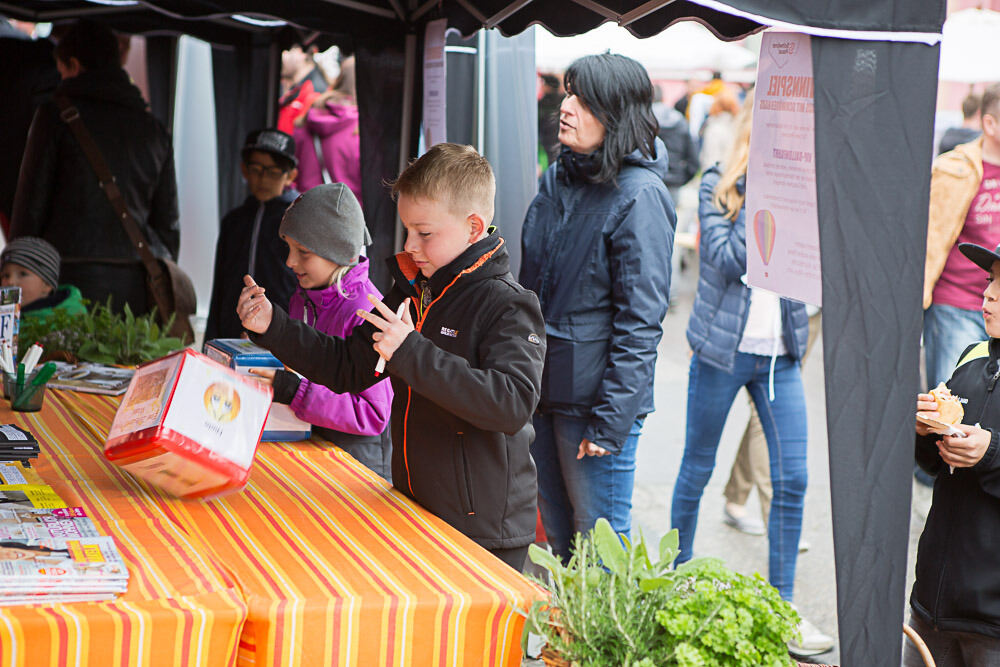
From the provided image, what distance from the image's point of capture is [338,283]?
9.33 feet

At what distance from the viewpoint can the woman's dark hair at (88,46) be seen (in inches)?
179

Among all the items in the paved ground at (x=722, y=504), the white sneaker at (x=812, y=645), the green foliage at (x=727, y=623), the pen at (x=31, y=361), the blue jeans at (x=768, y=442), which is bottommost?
the paved ground at (x=722, y=504)

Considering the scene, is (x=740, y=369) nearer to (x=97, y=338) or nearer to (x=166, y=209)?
(x=97, y=338)

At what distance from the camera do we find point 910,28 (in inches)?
73.5

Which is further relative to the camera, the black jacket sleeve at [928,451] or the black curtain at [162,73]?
the black curtain at [162,73]

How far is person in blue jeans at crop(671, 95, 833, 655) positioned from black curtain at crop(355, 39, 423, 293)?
1294 mm

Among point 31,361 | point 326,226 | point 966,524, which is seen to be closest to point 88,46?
point 31,361

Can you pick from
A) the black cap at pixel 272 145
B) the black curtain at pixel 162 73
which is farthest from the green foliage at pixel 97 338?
the black curtain at pixel 162 73

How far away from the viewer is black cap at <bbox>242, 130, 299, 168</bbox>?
14.6 ft

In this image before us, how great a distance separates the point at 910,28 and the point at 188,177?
260 inches

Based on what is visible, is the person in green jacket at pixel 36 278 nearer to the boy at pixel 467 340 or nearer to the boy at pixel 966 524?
the boy at pixel 467 340

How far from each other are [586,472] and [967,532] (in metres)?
1.26

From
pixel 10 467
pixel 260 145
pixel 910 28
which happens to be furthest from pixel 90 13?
pixel 910 28

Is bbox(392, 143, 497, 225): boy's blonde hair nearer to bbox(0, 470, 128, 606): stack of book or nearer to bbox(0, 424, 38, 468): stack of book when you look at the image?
bbox(0, 470, 128, 606): stack of book
